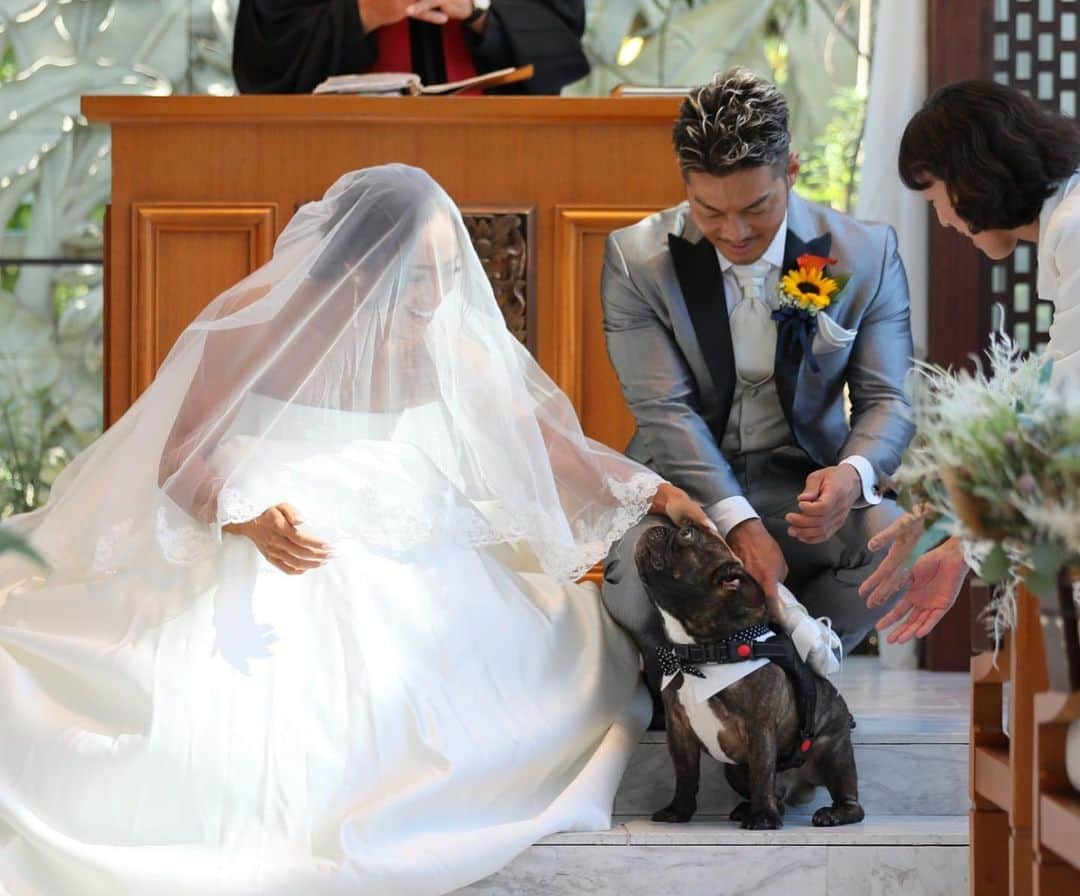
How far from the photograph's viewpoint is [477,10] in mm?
4906

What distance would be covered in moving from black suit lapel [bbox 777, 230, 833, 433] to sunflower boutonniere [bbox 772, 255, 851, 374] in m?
0.01

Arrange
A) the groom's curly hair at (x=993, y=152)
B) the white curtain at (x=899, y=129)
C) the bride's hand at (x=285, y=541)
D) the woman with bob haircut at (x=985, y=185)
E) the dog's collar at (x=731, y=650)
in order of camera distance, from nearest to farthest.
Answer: the woman with bob haircut at (x=985, y=185) → the groom's curly hair at (x=993, y=152) → the bride's hand at (x=285, y=541) → the dog's collar at (x=731, y=650) → the white curtain at (x=899, y=129)

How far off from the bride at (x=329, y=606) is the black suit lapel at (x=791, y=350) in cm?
42

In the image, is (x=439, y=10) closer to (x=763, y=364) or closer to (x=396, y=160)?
(x=396, y=160)

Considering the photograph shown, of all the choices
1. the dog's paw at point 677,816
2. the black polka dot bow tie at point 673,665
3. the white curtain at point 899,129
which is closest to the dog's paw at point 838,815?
the dog's paw at point 677,816

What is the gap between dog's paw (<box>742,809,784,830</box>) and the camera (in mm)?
3389

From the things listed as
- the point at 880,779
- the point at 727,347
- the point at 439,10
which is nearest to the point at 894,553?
the point at 880,779

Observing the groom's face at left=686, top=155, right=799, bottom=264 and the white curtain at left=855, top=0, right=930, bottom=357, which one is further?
the white curtain at left=855, top=0, right=930, bottom=357

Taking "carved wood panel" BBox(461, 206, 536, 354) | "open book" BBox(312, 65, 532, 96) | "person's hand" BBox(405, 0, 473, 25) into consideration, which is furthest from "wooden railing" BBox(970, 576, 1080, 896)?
"person's hand" BBox(405, 0, 473, 25)

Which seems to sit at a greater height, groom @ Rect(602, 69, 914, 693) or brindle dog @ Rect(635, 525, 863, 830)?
groom @ Rect(602, 69, 914, 693)

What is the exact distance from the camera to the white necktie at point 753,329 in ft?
13.0

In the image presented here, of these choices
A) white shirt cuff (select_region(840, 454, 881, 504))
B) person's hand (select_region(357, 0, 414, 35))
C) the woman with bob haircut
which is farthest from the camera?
person's hand (select_region(357, 0, 414, 35))

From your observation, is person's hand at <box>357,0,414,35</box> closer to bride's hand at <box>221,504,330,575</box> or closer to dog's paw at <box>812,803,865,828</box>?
bride's hand at <box>221,504,330,575</box>

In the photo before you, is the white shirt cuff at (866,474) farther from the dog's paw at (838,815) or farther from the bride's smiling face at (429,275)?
the bride's smiling face at (429,275)
